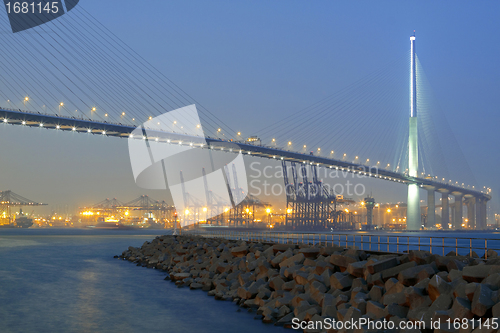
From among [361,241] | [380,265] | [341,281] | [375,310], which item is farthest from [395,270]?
[361,241]

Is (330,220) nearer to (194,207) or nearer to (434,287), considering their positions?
(194,207)

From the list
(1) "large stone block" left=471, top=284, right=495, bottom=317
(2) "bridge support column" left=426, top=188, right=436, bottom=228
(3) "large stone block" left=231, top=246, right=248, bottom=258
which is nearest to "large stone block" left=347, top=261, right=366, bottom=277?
(1) "large stone block" left=471, top=284, right=495, bottom=317

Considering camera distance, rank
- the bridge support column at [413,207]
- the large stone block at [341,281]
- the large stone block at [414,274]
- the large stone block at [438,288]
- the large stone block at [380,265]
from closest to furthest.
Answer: the large stone block at [438,288] → the large stone block at [414,274] → the large stone block at [380,265] → the large stone block at [341,281] → the bridge support column at [413,207]

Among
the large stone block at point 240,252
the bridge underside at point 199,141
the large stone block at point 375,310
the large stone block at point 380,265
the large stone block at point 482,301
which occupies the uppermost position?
the bridge underside at point 199,141

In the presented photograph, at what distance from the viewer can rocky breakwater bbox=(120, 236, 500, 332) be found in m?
8.36

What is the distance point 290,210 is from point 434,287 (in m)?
100

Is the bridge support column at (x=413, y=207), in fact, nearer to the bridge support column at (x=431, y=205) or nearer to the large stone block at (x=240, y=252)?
the bridge support column at (x=431, y=205)

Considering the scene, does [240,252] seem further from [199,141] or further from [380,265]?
[199,141]

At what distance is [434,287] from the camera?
Answer: 28.9 ft

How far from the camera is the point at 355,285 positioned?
11.0 meters

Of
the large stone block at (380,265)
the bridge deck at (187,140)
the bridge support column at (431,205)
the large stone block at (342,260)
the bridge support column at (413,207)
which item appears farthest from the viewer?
the bridge support column at (431,205)

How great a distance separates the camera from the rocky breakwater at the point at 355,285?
8359mm

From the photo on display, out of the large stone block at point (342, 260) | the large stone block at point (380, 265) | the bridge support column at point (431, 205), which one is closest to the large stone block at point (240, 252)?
the large stone block at point (342, 260)

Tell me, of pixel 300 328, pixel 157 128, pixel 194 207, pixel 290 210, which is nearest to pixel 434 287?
pixel 300 328
